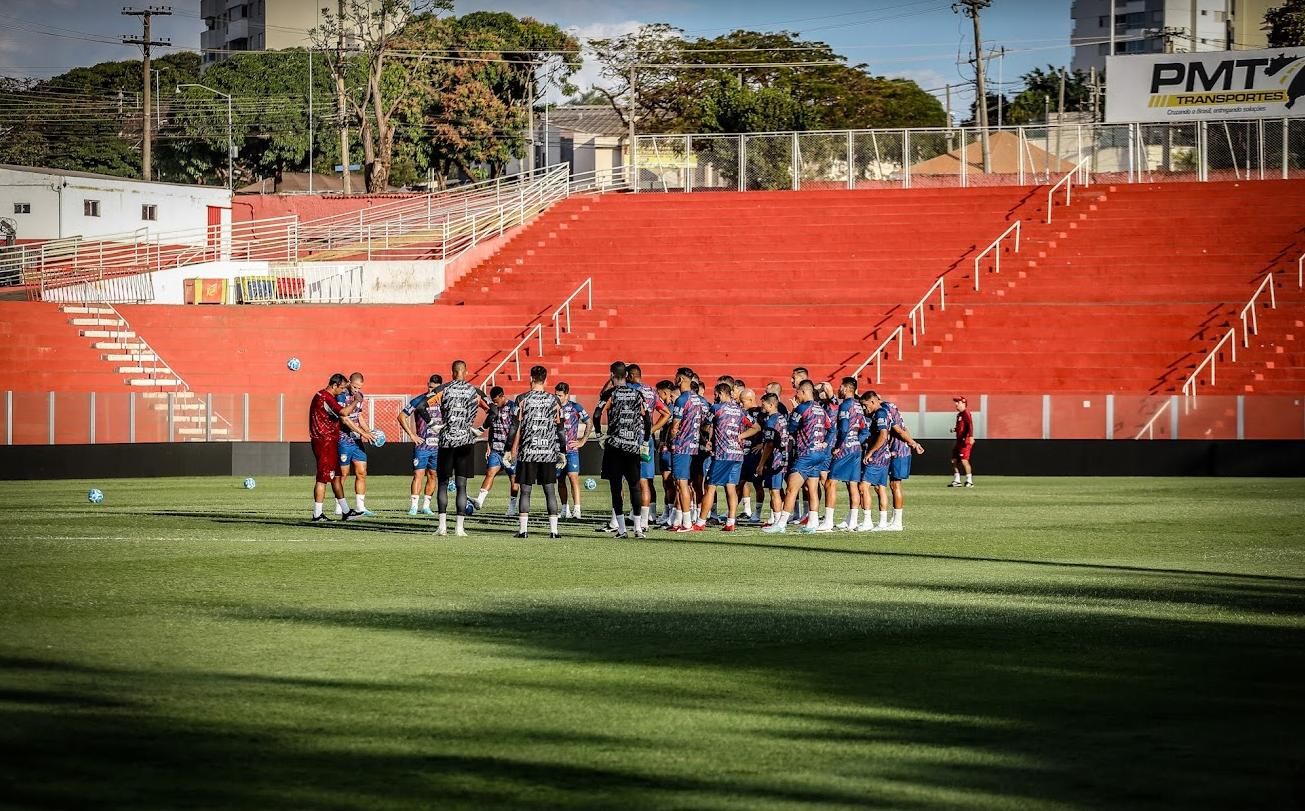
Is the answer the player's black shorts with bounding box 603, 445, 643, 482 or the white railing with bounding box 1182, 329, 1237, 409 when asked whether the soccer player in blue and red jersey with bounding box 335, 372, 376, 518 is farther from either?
the white railing with bounding box 1182, 329, 1237, 409

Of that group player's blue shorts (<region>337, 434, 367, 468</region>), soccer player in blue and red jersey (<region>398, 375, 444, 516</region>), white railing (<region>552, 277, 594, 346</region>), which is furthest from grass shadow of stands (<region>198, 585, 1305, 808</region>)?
white railing (<region>552, 277, 594, 346</region>)

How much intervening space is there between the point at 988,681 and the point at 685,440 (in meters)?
11.3

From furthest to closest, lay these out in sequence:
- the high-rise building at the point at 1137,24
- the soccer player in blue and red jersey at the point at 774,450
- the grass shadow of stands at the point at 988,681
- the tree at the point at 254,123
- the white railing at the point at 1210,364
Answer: the high-rise building at the point at 1137,24, the tree at the point at 254,123, the white railing at the point at 1210,364, the soccer player in blue and red jersey at the point at 774,450, the grass shadow of stands at the point at 988,681

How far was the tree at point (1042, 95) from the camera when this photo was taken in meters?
103

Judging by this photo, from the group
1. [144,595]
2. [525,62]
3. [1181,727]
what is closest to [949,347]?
[144,595]

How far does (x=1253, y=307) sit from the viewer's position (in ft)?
138

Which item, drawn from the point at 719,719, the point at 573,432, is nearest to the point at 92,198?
the point at 573,432

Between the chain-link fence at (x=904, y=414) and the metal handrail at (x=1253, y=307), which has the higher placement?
the metal handrail at (x=1253, y=307)

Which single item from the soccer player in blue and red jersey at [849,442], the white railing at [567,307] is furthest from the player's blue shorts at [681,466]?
the white railing at [567,307]

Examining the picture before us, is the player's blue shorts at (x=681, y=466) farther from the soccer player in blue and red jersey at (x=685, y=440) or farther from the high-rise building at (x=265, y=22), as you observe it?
the high-rise building at (x=265, y=22)

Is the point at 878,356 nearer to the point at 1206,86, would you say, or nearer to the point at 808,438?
the point at 1206,86

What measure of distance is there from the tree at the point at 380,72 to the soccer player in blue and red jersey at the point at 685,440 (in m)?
51.4

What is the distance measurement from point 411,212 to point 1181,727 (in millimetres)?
53736

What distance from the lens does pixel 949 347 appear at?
42969mm
